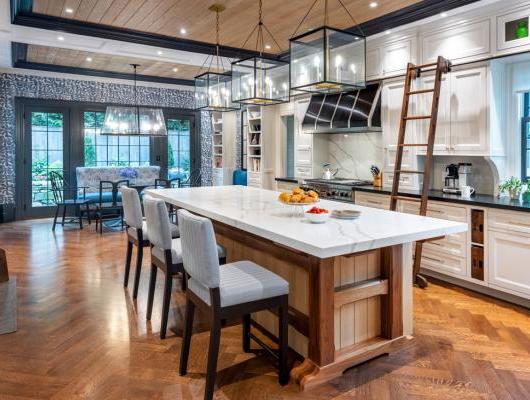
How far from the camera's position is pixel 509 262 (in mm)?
3535

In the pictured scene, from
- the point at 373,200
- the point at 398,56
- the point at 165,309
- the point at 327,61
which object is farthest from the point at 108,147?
the point at 327,61

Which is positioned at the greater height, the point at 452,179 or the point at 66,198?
the point at 452,179

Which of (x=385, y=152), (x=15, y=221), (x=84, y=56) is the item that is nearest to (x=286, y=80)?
(x=385, y=152)

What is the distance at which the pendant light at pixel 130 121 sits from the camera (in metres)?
7.07

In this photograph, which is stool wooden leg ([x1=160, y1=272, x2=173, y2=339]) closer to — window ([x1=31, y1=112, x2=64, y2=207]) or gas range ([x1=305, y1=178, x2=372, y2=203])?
gas range ([x1=305, y1=178, x2=372, y2=203])

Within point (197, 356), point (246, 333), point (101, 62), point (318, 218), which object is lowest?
point (197, 356)

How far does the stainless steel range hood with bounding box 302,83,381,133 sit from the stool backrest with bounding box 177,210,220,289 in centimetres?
347

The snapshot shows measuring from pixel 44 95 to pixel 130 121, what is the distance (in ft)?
7.36

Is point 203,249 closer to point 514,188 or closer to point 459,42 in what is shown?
point 514,188

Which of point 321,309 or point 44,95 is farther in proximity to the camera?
point 44,95

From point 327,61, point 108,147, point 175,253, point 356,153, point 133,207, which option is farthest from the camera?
point 108,147

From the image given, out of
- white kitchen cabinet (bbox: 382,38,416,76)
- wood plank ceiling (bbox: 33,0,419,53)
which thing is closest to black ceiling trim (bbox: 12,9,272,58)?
wood plank ceiling (bbox: 33,0,419,53)

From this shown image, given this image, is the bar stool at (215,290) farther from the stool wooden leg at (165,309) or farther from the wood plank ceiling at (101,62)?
the wood plank ceiling at (101,62)

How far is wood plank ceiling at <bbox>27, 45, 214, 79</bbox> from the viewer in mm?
6500
